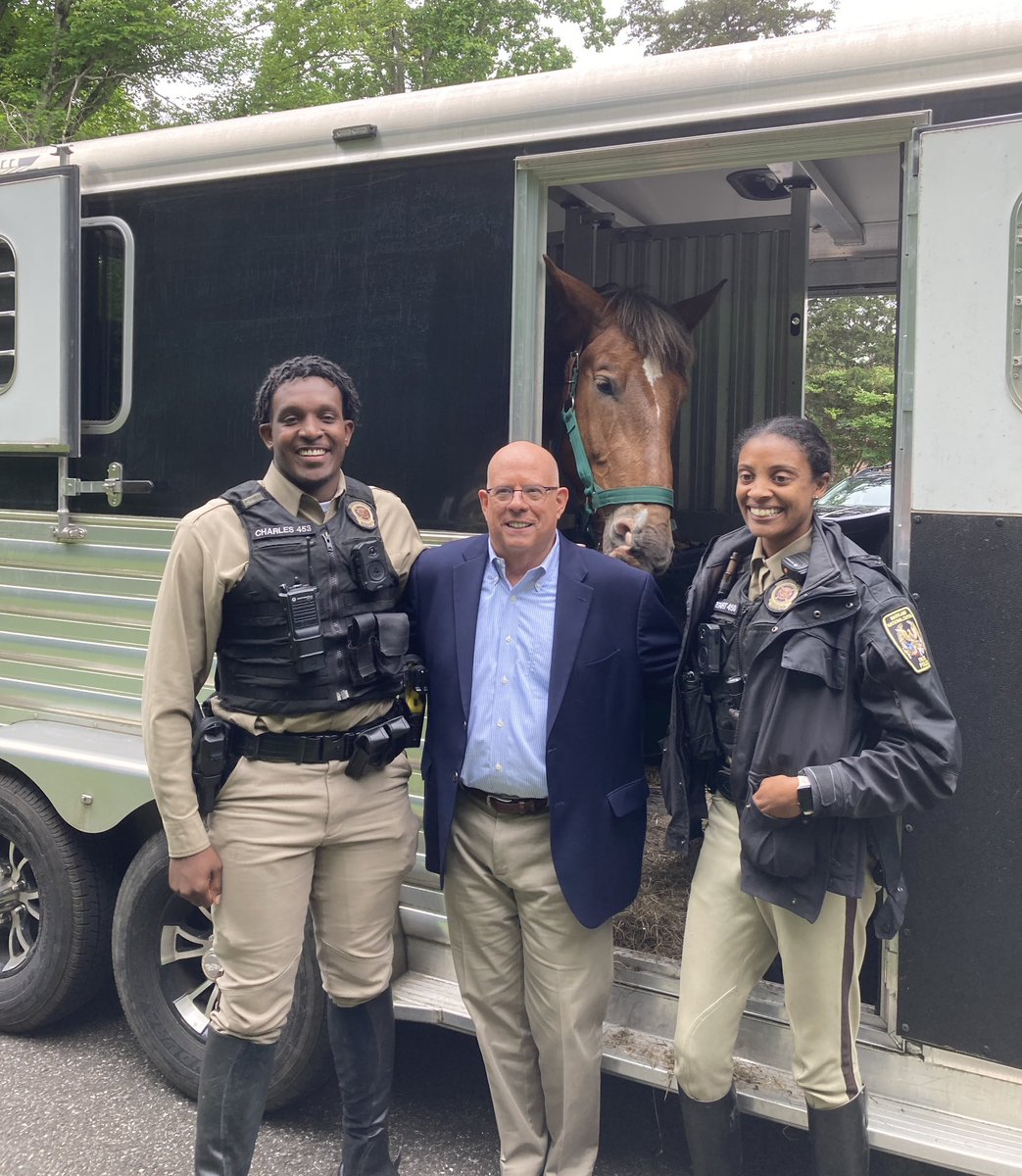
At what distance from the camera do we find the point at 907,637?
87.4 inches

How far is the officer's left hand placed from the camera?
2.20 metres

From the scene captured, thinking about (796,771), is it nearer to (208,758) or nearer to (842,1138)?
(842,1138)

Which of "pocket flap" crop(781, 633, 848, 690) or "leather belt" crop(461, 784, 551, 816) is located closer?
"pocket flap" crop(781, 633, 848, 690)

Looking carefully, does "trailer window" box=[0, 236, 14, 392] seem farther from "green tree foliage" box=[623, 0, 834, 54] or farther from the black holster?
"green tree foliage" box=[623, 0, 834, 54]

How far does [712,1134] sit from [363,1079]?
0.91 metres

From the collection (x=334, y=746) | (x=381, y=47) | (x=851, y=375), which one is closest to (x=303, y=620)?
(x=334, y=746)

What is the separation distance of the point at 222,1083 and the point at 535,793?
102 cm

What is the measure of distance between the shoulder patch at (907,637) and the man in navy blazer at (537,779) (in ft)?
2.06

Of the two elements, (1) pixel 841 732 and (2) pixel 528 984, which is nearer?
(1) pixel 841 732

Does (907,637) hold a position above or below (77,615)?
above

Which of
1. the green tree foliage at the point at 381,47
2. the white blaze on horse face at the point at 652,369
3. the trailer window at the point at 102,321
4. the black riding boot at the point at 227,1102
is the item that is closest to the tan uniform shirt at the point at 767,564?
the white blaze on horse face at the point at 652,369

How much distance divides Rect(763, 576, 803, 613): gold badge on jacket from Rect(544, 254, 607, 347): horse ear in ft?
5.98

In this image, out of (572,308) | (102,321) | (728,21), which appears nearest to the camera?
(102,321)

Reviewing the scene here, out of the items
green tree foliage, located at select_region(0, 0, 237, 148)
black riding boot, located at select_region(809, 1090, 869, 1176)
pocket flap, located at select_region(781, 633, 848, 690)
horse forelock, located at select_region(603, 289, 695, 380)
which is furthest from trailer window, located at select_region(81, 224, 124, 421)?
green tree foliage, located at select_region(0, 0, 237, 148)
